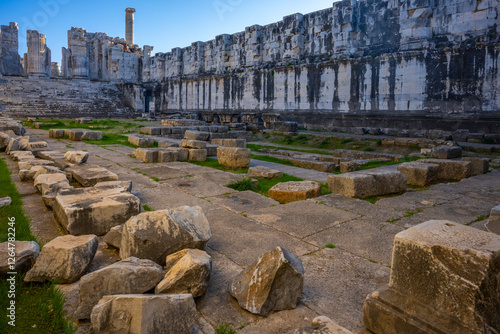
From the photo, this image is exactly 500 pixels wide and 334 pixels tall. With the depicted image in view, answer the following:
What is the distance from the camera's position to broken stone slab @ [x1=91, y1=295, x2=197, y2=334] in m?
1.97

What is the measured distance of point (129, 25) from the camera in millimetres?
48531

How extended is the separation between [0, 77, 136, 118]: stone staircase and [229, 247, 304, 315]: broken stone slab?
27.8 meters

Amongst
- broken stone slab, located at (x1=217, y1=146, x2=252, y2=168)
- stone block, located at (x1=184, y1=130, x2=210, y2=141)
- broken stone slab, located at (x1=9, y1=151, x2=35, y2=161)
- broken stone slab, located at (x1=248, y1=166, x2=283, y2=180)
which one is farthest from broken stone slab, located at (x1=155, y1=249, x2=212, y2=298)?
stone block, located at (x1=184, y1=130, x2=210, y2=141)

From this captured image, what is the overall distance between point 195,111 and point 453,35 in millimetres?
17354

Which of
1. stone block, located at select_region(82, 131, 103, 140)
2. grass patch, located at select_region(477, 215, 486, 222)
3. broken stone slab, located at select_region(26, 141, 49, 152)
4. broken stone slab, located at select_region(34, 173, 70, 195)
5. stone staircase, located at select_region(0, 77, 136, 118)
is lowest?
grass patch, located at select_region(477, 215, 486, 222)

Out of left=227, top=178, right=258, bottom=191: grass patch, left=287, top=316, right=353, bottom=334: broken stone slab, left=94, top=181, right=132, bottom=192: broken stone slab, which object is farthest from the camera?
left=227, top=178, right=258, bottom=191: grass patch

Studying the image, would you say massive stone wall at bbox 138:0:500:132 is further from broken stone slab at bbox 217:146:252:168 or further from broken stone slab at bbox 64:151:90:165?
broken stone slab at bbox 64:151:90:165

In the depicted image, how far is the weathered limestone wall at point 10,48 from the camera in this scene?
125 ft

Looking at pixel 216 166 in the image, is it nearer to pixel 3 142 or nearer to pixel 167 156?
pixel 167 156

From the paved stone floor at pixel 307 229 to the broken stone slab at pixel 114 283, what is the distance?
25 cm

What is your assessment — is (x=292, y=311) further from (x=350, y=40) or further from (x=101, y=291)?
(x=350, y=40)

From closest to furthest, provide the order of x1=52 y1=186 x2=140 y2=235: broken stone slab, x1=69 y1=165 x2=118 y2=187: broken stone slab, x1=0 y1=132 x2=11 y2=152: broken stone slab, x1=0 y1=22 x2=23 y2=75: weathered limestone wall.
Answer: x1=52 y1=186 x2=140 y2=235: broken stone slab → x1=69 y1=165 x2=118 y2=187: broken stone slab → x1=0 y1=132 x2=11 y2=152: broken stone slab → x1=0 y1=22 x2=23 y2=75: weathered limestone wall

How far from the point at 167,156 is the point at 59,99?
24.7 metres

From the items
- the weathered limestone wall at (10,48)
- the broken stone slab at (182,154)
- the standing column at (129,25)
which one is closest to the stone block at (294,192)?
the broken stone slab at (182,154)
